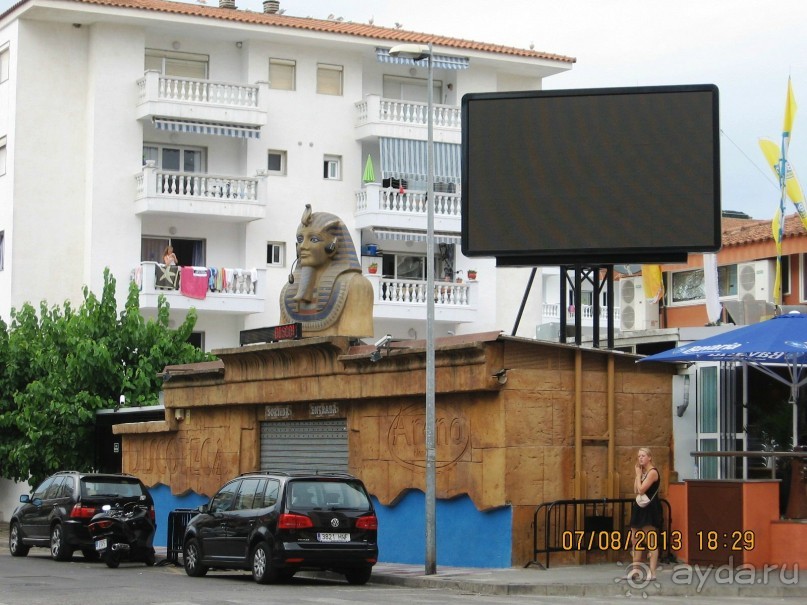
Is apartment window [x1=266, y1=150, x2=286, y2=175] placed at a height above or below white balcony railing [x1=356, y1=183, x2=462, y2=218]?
above

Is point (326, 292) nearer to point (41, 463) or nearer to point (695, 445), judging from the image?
point (695, 445)

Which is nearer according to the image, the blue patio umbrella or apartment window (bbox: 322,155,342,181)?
the blue patio umbrella

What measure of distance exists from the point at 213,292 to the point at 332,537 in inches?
958

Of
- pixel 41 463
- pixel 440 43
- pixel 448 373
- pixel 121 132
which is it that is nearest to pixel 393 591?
pixel 448 373

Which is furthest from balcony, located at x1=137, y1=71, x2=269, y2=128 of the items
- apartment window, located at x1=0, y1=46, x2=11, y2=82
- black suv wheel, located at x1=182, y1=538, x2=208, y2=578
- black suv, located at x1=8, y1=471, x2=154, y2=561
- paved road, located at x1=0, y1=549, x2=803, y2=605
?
black suv wheel, located at x1=182, y1=538, x2=208, y2=578

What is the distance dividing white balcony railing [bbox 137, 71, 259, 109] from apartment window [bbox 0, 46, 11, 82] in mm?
4089

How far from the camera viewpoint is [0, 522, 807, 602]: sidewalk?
18.7 meters

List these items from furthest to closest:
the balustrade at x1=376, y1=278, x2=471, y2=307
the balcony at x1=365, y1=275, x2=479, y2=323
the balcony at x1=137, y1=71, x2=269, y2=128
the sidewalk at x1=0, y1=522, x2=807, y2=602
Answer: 1. the balustrade at x1=376, y1=278, x2=471, y2=307
2. the balcony at x1=365, y1=275, x2=479, y2=323
3. the balcony at x1=137, y1=71, x2=269, y2=128
4. the sidewalk at x1=0, y1=522, x2=807, y2=602

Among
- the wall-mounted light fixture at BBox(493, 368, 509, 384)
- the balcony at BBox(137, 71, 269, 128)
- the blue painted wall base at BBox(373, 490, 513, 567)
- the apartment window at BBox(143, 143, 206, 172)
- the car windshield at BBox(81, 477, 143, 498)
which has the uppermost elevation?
the balcony at BBox(137, 71, 269, 128)

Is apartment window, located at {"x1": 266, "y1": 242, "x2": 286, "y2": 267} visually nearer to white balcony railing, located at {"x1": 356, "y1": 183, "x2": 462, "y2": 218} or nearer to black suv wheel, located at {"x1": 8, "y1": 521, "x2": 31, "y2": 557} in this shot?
white balcony railing, located at {"x1": 356, "y1": 183, "x2": 462, "y2": 218}

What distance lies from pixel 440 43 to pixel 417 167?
445 cm

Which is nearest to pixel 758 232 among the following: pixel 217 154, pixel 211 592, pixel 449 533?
Result: pixel 217 154

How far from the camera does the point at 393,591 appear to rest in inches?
783

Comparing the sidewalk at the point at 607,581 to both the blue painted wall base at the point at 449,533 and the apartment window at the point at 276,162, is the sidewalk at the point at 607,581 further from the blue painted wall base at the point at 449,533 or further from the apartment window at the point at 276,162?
the apartment window at the point at 276,162
